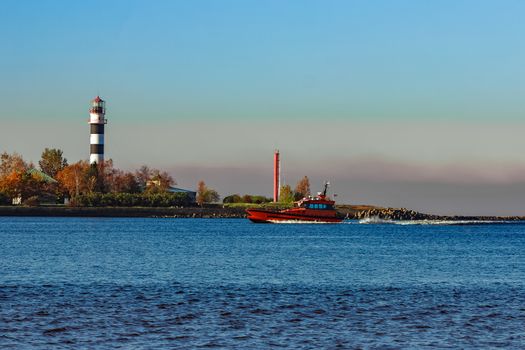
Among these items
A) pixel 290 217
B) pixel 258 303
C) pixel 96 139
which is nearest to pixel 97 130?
Result: pixel 96 139

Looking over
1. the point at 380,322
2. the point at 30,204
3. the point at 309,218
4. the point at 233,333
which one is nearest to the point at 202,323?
the point at 233,333

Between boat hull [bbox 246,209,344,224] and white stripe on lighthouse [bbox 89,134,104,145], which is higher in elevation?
white stripe on lighthouse [bbox 89,134,104,145]

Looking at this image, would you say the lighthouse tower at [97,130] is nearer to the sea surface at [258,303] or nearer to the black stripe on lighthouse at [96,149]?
the black stripe on lighthouse at [96,149]

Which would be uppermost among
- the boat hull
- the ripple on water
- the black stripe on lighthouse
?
the black stripe on lighthouse

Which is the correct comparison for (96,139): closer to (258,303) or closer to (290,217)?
(290,217)

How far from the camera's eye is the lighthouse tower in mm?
182000

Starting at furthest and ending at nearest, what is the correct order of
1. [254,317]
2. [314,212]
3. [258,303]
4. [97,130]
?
[97,130]
[314,212]
[258,303]
[254,317]

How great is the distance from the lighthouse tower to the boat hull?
134ft

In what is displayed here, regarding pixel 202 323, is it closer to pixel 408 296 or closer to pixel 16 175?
pixel 408 296

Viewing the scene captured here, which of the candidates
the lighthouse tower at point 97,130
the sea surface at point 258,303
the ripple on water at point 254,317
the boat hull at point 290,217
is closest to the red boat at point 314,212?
the boat hull at point 290,217

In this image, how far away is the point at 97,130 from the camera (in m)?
182

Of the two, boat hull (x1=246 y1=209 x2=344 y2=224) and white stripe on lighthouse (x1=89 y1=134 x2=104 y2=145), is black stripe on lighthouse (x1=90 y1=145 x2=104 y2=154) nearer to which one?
white stripe on lighthouse (x1=89 y1=134 x2=104 y2=145)

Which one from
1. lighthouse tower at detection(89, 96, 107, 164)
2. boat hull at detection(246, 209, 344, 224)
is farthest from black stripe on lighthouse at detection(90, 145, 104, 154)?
boat hull at detection(246, 209, 344, 224)

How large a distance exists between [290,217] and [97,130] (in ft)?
159
